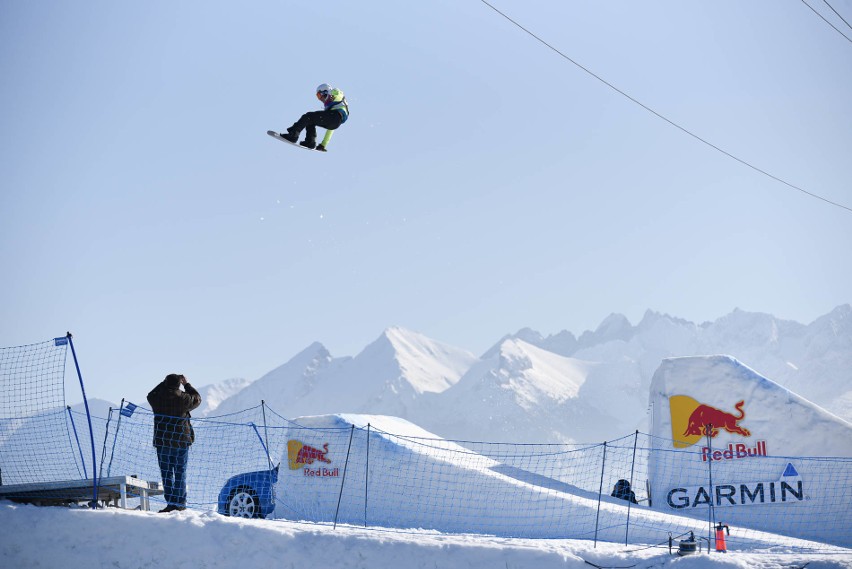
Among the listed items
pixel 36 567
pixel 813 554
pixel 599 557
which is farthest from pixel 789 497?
pixel 36 567

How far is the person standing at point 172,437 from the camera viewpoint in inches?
466

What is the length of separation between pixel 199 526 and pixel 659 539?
235 inches

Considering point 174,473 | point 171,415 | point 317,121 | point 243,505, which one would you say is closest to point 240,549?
point 174,473

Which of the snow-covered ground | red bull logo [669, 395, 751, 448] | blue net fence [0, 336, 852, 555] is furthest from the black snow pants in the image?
red bull logo [669, 395, 751, 448]

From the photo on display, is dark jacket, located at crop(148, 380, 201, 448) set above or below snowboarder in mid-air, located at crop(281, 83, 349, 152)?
below

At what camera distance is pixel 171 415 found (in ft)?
39.2

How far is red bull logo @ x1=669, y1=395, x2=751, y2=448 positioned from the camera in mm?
14047

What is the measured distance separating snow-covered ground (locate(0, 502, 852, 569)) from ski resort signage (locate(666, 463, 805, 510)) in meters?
2.43

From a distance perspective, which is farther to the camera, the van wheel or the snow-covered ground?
the van wheel

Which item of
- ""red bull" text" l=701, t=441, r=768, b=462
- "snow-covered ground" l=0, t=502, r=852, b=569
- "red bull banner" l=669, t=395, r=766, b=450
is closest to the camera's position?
"snow-covered ground" l=0, t=502, r=852, b=569

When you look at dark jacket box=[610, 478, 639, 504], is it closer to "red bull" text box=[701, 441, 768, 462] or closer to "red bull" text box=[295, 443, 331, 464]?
"red bull" text box=[701, 441, 768, 462]

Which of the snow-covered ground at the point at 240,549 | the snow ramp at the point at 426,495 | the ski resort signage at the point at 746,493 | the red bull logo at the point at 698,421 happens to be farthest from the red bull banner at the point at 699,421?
the snow-covered ground at the point at 240,549

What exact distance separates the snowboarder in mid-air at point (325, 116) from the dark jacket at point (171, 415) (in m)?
4.37

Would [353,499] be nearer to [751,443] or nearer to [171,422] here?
[171,422]
